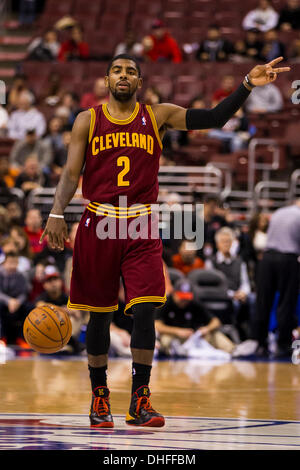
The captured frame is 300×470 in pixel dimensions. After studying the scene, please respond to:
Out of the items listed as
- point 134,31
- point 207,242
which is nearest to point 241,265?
point 207,242

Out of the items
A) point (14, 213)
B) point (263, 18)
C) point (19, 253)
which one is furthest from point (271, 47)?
point (19, 253)

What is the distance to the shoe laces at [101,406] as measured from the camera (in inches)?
225

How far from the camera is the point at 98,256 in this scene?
5.76 metres

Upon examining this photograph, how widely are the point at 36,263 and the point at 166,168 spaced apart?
278cm

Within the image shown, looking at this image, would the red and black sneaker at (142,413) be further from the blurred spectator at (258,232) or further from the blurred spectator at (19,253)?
the blurred spectator at (258,232)

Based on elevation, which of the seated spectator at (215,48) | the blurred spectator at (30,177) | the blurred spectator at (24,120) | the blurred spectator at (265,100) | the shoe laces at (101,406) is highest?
the seated spectator at (215,48)

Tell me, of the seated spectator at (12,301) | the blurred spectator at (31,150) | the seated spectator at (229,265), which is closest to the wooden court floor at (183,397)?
the seated spectator at (12,301)

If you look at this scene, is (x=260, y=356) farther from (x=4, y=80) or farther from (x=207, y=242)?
(x=4, y=80)

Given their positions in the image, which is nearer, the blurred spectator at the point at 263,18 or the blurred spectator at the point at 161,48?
the blurred spectator at the point at 161,48

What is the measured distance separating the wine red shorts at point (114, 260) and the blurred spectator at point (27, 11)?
639 inches

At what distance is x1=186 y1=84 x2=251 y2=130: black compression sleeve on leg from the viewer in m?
5.75

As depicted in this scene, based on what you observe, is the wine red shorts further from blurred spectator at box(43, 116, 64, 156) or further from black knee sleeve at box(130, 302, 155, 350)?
blurred spectator at box(43, 116, 64, 156)

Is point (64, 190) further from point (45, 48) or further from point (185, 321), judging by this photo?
point (45, 48)

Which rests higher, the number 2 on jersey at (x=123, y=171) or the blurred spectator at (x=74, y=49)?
the blurred spectator at (x=74, y=49)
